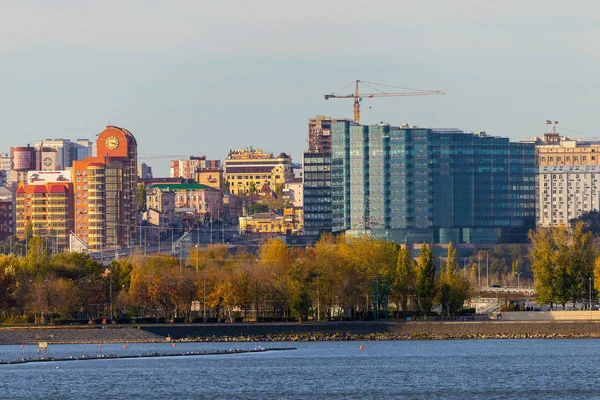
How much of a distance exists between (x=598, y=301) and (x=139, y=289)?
46641 millimetres

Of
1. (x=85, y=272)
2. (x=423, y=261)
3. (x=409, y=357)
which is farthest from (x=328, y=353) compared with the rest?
(x=85, y=272)

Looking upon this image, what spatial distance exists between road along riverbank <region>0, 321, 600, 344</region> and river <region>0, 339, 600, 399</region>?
621 cm

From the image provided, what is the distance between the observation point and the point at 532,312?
152500mm

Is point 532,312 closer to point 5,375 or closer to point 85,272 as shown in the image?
point 85,272

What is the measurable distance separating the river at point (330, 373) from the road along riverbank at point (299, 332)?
244 inches

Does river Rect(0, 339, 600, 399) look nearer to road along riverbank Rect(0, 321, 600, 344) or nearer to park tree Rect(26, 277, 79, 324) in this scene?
road along riverbank Rect(0, 321, 600, 344)

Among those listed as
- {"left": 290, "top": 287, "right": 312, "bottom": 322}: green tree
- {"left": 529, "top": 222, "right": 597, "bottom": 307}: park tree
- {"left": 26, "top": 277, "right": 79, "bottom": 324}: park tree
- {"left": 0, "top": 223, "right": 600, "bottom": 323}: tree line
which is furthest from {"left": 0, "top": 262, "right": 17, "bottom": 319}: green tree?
{"left": 529, "top": 222, "right": 597, "bottom": 307}: park tree

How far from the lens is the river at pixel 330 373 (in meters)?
96.8

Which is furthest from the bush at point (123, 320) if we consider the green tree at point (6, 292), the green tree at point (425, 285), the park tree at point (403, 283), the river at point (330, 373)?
the green tree at point (425, 285)

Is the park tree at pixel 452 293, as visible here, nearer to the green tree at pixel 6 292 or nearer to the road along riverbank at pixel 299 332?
the road along riverbank at pixel 299 332

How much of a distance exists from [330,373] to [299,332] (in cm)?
3781

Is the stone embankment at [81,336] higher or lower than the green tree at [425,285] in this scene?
lower

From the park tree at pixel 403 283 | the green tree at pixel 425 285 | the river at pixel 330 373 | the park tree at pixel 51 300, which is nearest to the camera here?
the river at pixel 330 373

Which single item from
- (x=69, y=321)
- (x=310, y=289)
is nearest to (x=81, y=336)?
(x=69, y=321)
